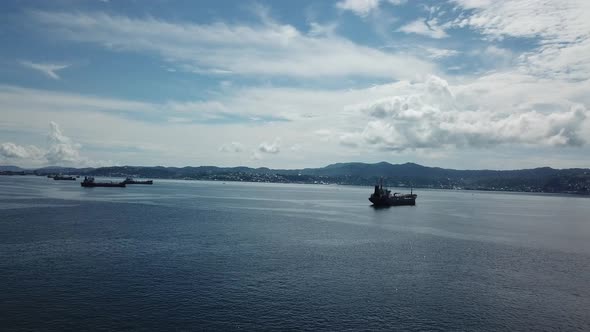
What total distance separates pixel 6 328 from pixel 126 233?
50342 mm

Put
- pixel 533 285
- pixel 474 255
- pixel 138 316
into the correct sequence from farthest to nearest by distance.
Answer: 1. pixel 474 255
2. pixel 533 285
3. pixel 138 316

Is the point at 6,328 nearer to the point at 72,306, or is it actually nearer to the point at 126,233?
the point at 72,306

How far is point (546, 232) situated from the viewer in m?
110

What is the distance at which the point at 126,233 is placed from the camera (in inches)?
3349

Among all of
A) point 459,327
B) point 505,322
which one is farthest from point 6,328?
point 505,322

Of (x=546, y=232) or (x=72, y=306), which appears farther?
(x=546, y=232)

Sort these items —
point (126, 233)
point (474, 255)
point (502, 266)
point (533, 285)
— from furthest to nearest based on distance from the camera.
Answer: point (126, 233), point (474, 255), point (502, 266), point (533, 285)

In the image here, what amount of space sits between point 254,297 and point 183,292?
8419 mm

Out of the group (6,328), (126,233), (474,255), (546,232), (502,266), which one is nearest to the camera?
(6,328)

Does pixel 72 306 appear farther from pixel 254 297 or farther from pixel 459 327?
pixel 459 327

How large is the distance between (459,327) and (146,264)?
140 feet

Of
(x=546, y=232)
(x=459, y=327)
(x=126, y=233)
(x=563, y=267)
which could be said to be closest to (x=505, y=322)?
(x=459, y=327)

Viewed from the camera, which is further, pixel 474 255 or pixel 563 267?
pixel 474 255

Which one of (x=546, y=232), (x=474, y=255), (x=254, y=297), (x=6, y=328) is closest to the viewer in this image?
(x=6, y=328)
